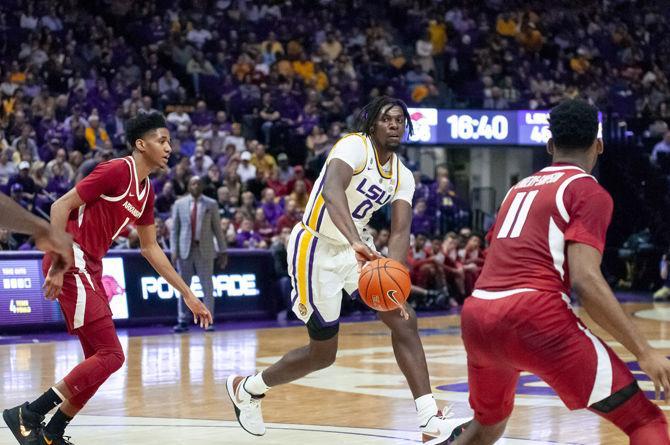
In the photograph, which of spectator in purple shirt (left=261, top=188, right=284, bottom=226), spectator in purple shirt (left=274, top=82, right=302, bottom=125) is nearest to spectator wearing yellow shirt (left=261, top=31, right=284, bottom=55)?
spectator in purple shirt (left=274, top=82, right=302, bottom=125)

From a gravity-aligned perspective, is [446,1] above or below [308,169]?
above

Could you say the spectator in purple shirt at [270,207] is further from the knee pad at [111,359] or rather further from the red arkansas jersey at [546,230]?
the red arkansas jersey at [546,230]

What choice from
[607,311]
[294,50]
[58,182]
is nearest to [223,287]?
[58,182]

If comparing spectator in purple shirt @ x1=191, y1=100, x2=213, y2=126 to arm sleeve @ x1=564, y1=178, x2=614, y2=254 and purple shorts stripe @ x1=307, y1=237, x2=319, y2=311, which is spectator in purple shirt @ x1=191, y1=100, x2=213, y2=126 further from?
arm sleeve @ x1=564, y1=178, x2=614, y2=254

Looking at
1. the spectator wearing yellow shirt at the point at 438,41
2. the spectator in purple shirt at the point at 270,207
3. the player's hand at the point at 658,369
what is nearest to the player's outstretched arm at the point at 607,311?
the player's hand at the point at 658,369

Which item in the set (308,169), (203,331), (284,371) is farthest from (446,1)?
(284,371)

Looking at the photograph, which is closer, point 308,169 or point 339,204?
point 339,204

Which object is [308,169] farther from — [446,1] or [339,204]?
[339,204]

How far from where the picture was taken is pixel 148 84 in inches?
830

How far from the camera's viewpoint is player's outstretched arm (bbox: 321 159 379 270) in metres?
6.34

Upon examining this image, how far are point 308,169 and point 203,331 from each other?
6.14m

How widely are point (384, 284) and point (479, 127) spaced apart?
15.0 m

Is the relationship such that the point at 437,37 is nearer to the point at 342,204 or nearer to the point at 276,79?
the point at 276,79

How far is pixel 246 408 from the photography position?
7.18 meters
